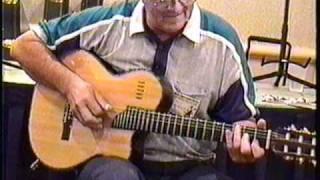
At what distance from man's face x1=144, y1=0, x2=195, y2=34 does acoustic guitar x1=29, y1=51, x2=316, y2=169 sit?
0.24 feet

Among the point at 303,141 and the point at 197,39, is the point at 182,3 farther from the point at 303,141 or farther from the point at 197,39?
the point at 303,141

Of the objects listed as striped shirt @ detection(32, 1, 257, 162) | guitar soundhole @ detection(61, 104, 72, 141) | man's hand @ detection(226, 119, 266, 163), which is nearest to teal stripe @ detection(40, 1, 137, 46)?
striped shirt @ detection(32, 1, 257, 162)

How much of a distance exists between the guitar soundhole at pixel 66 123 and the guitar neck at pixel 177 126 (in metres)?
0.07

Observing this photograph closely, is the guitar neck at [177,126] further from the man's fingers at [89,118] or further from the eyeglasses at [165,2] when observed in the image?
the eyeglasses at [165,2]

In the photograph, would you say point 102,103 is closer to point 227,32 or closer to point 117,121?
point 117,121

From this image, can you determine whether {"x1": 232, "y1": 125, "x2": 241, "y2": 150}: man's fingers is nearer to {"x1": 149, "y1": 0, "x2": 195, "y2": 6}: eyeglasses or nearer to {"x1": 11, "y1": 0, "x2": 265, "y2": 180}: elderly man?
{"x1": 11, "y1": 0, "x2": 265, "y2": 180}: elderly man

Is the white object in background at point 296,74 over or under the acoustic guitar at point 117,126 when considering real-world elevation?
over

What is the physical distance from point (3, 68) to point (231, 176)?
384 mm

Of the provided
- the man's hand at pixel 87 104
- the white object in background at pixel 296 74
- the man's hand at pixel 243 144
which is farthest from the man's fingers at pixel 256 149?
the man's hand at pixel 87 104

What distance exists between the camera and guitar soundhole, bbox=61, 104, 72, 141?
145 centimetres

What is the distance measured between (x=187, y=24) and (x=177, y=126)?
0.15 metres

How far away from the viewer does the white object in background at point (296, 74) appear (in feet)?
4.72

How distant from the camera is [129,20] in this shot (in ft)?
4.73

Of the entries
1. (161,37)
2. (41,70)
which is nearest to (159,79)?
(161,37)
